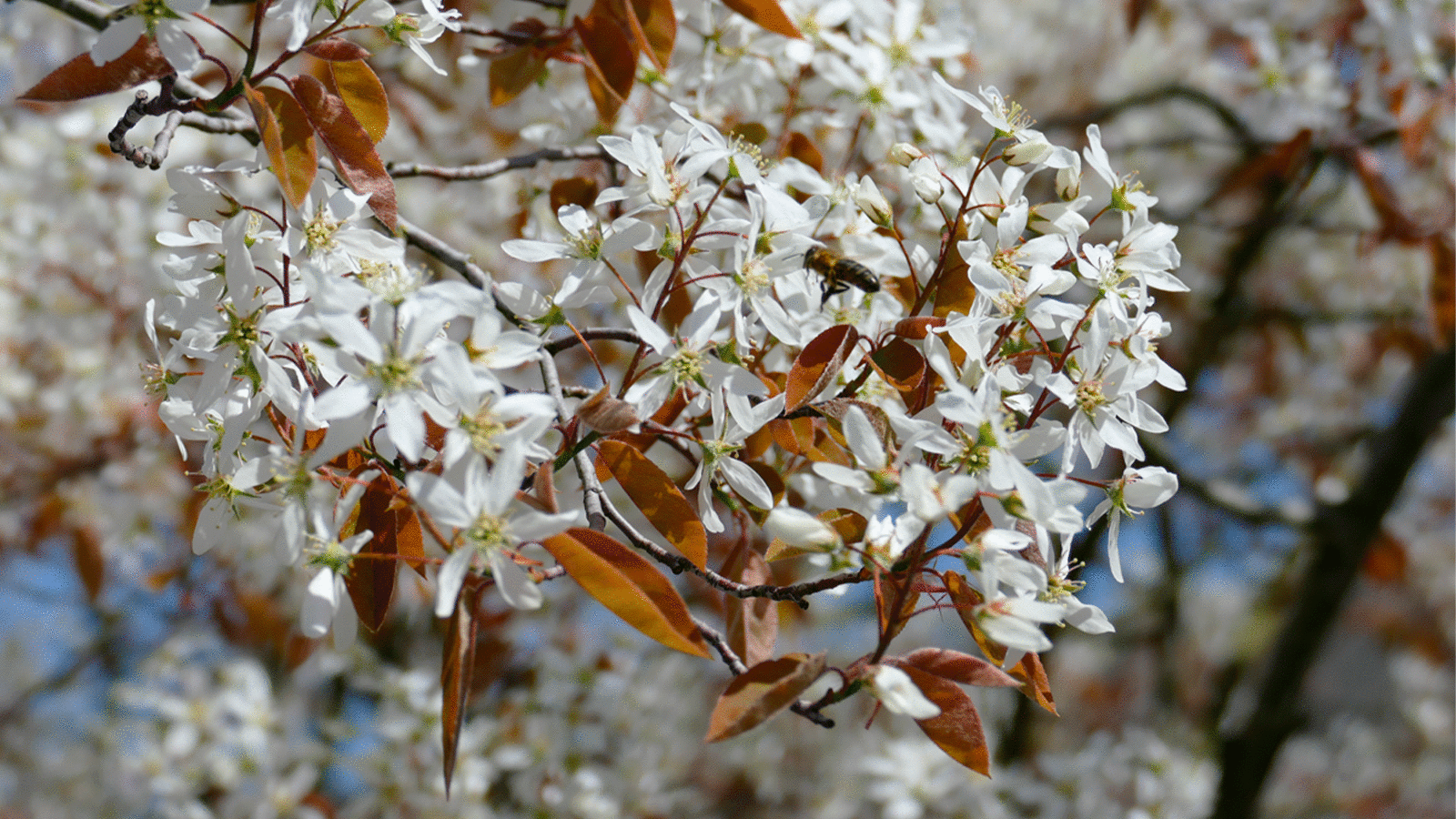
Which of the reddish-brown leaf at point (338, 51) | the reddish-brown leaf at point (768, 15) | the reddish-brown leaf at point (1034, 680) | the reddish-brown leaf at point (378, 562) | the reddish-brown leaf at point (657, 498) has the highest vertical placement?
the reddish-brown leaf at point (768, 15)

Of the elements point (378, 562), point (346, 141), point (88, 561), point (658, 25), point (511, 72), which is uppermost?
point (658, 25)

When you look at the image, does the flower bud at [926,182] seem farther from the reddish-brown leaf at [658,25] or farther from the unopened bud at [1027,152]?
the reddish-brown leaf at [658,25]

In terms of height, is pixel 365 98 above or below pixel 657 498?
above

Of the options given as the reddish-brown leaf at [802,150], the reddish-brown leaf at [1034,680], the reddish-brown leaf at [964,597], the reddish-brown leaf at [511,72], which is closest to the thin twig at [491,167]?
the reddish-brown leaf at [511,72]

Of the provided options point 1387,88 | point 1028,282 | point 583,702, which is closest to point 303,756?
point 583,702

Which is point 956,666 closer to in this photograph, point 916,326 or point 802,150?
point 916,326

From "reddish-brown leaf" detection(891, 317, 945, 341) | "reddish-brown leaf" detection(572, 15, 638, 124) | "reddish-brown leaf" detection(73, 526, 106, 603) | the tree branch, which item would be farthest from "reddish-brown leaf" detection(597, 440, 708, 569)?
the tree branch

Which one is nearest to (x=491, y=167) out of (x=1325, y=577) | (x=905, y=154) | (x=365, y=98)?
(x=365, y=98)
